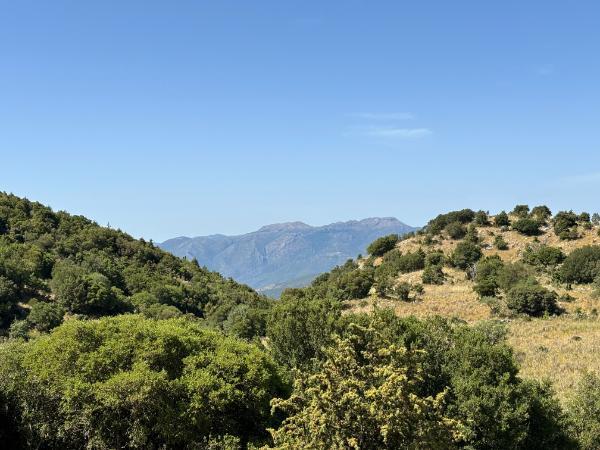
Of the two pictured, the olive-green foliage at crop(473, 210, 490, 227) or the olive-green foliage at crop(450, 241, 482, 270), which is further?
the olive-green foliage at crop(473, 210, 490, 227)

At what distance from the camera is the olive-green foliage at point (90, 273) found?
49594 mm

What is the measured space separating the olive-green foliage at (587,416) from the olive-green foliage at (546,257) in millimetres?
41406

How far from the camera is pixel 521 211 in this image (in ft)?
253

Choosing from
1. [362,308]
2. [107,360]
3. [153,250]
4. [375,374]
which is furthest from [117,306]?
[375,374]

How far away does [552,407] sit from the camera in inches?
786

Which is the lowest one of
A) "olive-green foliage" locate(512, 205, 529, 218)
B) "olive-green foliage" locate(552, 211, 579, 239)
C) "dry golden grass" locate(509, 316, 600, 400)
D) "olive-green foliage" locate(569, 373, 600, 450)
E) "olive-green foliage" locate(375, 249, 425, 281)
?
"dry golden grass" locate(509, 316, 600, 400)

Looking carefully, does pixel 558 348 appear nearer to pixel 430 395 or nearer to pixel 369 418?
pixel 430 395

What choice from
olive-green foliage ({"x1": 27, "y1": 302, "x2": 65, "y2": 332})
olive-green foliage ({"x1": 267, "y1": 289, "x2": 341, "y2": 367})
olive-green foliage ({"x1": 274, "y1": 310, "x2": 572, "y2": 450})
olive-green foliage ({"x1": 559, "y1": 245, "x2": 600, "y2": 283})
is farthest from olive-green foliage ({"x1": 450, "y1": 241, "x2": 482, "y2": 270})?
olive-green foliage ({"x1": 27, "y1": 302, "x2": 65, "y2": 332})

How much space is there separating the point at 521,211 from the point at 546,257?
61.2 feet

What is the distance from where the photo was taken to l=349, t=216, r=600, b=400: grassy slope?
1315 inches

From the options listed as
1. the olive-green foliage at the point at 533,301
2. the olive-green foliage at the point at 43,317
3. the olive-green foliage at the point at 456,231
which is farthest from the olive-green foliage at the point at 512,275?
the olive-green foliage at the point at 43,317

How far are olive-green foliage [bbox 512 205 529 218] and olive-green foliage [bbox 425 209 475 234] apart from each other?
6279 mm

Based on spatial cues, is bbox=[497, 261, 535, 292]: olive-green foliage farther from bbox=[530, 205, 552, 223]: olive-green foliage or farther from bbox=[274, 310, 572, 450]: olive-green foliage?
bbox=[274, 310, 572, 450]: olive-green foliage

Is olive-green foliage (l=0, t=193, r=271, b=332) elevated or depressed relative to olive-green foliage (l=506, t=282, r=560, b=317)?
elevated
